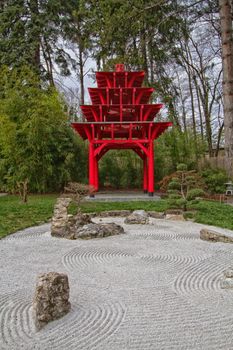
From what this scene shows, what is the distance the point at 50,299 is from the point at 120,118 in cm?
707

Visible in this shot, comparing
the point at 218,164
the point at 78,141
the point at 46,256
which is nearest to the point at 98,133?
the point at 78,141

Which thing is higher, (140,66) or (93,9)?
(93,9)

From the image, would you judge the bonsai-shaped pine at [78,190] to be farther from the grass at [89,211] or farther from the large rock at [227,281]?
the large rock at [227,281]

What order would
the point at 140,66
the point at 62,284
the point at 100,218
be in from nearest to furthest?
the point at 62,284 < the point at 100,218 < the point at 140,66

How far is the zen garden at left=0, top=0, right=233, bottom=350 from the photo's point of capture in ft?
6.95

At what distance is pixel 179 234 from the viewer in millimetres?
4883

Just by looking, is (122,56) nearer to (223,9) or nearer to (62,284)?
(223,9)

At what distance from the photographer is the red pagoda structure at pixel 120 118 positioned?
331 inches

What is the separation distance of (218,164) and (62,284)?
8946 mm

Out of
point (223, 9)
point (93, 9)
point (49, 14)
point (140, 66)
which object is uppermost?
point (49, 14)

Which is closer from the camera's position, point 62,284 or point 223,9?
point 62,284

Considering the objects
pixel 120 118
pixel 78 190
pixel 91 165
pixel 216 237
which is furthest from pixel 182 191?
pixel 120 118

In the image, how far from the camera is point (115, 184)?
432 inches

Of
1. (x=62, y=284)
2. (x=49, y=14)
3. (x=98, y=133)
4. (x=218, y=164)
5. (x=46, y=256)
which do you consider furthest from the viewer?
(x=49, y=14)
